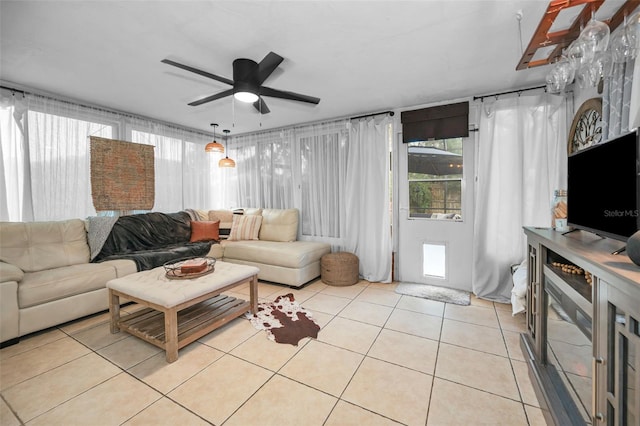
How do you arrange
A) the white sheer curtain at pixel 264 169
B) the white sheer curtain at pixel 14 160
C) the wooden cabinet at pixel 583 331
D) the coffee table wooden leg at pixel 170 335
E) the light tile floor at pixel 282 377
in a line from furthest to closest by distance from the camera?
the white sheer curtain at pixel 264 169
the white sheer curtain at pixel 14 160
the coffee table wooden leg at pixel 170 335
the light tile floor at pixel 282 377
the wooden cabinet at pixel 583 331

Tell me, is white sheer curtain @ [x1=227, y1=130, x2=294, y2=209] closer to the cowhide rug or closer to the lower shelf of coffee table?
the cowhide rug

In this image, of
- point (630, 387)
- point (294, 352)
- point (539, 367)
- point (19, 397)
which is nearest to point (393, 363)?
point (294, 352)

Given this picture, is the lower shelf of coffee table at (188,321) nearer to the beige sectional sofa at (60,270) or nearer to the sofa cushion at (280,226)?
the beige sectional sofa at (60,270)

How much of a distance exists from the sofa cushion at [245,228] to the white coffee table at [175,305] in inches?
64.4

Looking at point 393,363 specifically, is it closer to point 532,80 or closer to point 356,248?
point 356,248

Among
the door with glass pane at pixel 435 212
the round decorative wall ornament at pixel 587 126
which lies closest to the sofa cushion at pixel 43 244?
the door with glass pane at pixel 435 212

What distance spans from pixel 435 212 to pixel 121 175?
4.44m

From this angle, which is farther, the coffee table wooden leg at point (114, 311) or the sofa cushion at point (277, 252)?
the sofa cushion at point (277, 252)

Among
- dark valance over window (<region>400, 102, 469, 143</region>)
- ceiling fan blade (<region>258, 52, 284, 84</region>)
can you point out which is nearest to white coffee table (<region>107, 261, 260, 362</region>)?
ceiling fan blade (<region>258, 52, 284, 84</region>)

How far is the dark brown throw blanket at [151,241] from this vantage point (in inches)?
125

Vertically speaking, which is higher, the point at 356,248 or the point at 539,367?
the point at 356,248

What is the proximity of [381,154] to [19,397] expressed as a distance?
13.1 feet

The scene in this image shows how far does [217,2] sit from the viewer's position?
1673mm

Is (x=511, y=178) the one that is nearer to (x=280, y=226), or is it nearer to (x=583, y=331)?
(x=583, y=331)
